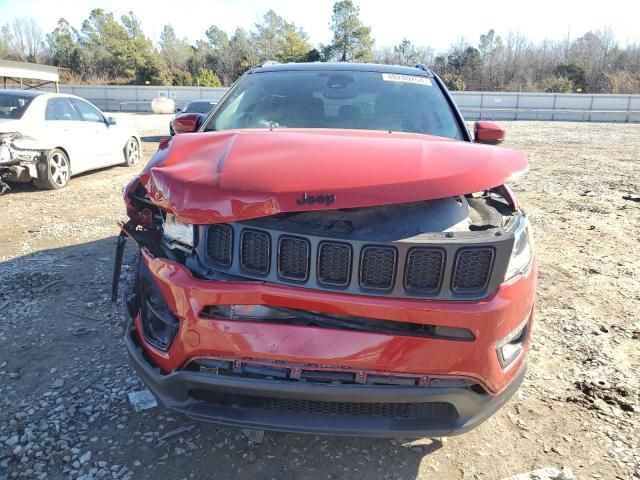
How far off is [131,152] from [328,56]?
Result: 4186 centimetres

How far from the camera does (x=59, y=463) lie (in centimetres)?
217

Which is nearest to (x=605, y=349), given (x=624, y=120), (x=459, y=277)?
(x=459, y=277)

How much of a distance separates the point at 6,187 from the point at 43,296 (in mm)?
4229

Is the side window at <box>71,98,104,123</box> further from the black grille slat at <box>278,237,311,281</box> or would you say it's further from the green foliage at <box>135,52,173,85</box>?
the green foliage at <box>135,52,173,85</box>

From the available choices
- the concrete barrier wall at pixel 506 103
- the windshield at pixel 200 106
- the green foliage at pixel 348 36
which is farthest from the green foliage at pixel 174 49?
the windshield at pixel 200 106

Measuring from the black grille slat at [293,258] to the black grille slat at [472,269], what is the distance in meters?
0.55

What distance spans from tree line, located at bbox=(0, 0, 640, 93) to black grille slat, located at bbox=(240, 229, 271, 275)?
144ft

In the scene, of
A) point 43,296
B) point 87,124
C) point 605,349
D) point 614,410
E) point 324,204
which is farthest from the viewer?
point 87,124

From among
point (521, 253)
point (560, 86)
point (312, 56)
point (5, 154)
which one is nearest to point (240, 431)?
point (521, 253)

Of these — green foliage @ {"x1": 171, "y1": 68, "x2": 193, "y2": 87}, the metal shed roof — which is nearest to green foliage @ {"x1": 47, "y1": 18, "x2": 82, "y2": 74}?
green foliage @ {"x1": 171, "y1": 68, "x2": 193, "y2": 87}

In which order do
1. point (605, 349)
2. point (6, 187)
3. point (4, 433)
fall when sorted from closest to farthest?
point (4, 433) → point (605, 349) → point (6, 187)

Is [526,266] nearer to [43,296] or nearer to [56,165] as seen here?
[43,296]

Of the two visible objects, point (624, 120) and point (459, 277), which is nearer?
point (459, 277)

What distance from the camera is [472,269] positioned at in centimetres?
177
